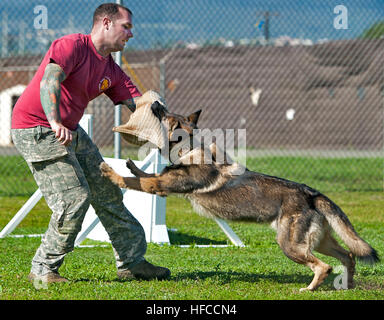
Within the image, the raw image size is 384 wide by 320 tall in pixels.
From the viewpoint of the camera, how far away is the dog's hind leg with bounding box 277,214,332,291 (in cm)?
413

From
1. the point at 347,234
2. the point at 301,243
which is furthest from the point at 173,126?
the point at 347,234

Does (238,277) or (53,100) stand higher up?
(53,100)

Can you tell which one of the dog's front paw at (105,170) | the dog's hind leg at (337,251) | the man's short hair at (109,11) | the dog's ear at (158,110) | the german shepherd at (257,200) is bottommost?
the dog's hind leg at (337,251)

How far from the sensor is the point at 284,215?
4.19m

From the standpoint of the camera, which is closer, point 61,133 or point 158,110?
point 61,133

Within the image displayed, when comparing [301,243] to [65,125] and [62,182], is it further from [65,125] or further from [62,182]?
[65,125]

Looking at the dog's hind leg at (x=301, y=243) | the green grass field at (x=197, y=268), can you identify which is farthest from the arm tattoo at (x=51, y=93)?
the dog's hind leg at (x=301, y=243)

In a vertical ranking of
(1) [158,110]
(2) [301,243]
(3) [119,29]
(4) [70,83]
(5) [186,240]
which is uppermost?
(3) [119,29]

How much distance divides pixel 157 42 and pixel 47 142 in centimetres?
618

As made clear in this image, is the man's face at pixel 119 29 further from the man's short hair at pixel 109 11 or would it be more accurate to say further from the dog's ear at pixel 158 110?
the dog's ear at pixel 158 110

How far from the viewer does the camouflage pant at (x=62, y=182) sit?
13.1ft

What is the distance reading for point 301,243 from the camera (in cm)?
413

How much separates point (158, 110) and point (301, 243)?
1456 mm

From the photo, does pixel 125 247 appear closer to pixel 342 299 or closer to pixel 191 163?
pixel 191 163
